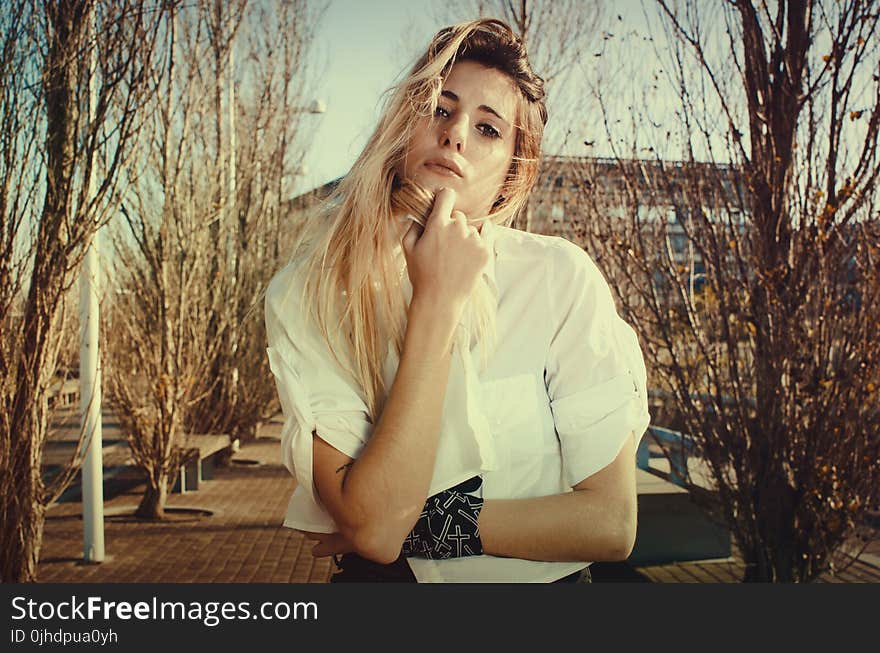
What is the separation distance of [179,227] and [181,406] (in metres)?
1.62

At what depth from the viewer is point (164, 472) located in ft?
24.1

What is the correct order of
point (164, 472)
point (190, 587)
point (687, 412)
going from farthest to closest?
point (164, 472) → point (687, 412) → point (190, 587)

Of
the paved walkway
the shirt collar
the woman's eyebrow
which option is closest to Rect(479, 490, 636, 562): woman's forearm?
the shirt collar

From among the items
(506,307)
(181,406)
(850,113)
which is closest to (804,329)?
(850,113)

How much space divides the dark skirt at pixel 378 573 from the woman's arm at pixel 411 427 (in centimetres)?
12

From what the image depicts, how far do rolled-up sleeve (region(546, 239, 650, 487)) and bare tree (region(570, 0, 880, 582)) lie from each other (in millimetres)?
2674

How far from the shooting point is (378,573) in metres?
1.51

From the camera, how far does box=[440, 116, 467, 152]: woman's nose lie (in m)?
1.59

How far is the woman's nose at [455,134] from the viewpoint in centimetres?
159

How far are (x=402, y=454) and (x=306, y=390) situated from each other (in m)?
0.21

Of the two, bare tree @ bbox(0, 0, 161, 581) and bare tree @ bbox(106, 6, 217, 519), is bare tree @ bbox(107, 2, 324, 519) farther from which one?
bare tree @ bbox(0, 0, 161, 581)

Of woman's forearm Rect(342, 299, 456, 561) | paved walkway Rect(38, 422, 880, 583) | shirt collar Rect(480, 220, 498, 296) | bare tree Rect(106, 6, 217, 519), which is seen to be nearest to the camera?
woman's forearm Rect(342, 299, 456, 561)

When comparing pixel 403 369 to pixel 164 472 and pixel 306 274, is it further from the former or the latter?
pixel 164 472

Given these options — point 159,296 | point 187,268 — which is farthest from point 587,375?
point 187,268
